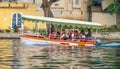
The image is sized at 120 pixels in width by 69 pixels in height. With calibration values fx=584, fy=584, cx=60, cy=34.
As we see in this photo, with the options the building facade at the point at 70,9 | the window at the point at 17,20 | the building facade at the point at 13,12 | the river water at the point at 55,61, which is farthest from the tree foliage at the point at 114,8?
the river water at the point at 55,61

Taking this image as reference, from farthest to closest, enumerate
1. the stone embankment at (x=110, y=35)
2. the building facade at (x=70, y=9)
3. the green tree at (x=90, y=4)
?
1. the building facade at (x=70, y=9)
2. the green tree at (x=90, y=4)
3. the stone embankment at (x=110, y=35)

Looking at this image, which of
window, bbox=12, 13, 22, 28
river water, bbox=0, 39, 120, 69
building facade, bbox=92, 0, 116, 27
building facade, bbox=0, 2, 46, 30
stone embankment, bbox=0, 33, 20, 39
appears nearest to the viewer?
river water, bbox=0, 39, 120, 69

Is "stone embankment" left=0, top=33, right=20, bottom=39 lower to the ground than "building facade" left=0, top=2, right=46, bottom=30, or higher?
lower

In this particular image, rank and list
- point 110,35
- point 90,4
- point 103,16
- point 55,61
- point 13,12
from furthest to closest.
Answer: point 103,16 < point 90,4 < point 13,12 < point 110,35 < point 55,61

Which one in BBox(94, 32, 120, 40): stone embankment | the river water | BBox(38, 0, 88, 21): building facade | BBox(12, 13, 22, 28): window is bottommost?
BBox(94, 32, 120, 40): stone embankment

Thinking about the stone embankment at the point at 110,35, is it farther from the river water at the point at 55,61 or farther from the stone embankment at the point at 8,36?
the river water at the point at 55,61

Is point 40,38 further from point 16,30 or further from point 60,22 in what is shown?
point 16,30

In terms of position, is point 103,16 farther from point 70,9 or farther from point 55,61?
point 55,61

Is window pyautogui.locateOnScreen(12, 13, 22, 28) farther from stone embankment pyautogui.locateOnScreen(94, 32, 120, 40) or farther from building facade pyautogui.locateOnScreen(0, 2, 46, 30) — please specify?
stone embankment pyautogui.locateOnScreen(94, 32, 120, 40)

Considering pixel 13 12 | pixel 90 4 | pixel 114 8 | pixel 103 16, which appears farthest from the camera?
pixel 103 16

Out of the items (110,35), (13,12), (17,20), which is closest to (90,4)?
(110,35)

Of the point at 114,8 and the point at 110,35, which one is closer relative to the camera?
the point at 110,35

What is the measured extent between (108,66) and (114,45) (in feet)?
65.4

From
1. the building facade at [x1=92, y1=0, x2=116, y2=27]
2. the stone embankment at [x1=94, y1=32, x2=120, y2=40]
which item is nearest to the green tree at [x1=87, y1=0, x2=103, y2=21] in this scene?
the building facade at [x1=92, y1=0, x2=116, y2=27]
